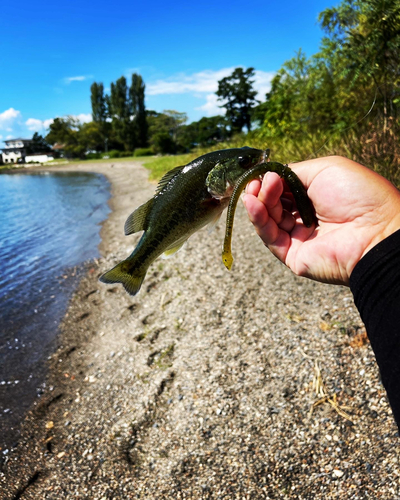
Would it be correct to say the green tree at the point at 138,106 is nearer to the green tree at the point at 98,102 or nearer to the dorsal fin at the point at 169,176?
the green tree at the point at 98,102

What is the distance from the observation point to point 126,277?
2.54 m

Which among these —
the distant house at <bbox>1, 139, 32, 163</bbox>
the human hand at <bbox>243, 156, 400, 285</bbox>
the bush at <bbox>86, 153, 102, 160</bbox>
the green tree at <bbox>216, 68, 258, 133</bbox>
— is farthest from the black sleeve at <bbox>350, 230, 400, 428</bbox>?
the distant house at <bbox>1, 139, 32, 163</bbox>

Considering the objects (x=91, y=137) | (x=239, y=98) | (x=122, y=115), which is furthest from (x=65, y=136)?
(x=239, y=98)

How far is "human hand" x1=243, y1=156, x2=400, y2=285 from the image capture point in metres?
2.54

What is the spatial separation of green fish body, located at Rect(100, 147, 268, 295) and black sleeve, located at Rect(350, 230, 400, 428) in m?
0.92

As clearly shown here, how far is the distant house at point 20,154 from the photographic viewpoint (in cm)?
12143

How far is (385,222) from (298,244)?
705 millimetres

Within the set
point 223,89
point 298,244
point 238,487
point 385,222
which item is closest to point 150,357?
point 238,487

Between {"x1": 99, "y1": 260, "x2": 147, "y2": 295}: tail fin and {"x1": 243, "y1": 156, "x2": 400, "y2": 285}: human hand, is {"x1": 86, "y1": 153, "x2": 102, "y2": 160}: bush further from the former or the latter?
{"x1": 99, "y1": 260, "x2": 147, "y2": 295}: tail fin

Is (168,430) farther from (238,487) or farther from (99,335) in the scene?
(99,335)

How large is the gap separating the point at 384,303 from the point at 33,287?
481 inches

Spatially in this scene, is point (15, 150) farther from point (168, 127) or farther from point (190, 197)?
point (190, 197)

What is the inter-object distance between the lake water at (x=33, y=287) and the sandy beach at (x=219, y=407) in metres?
0.54

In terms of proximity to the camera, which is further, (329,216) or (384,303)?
(329,216)
